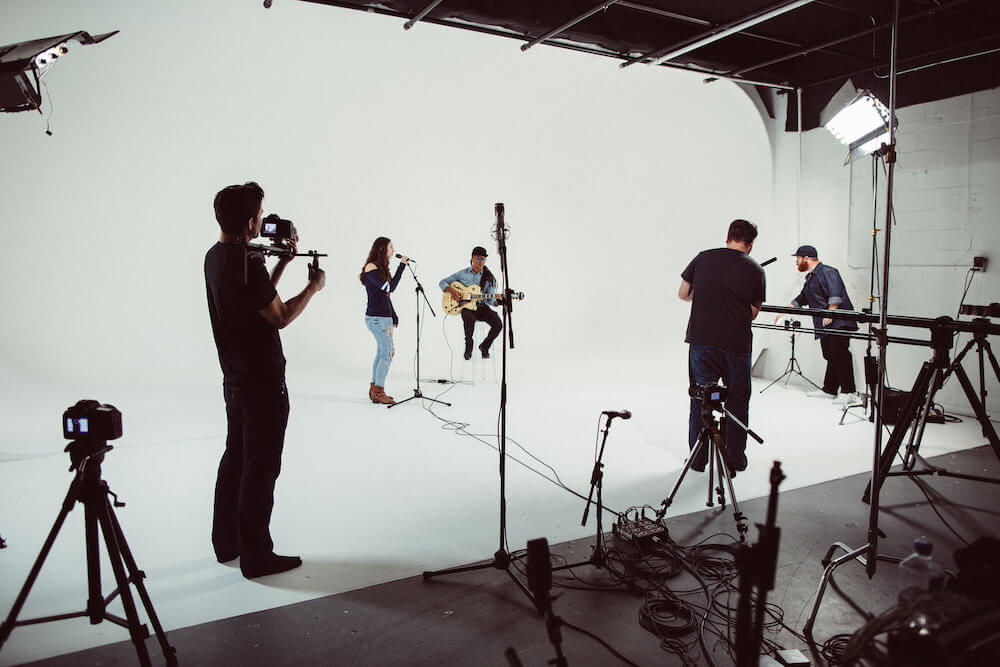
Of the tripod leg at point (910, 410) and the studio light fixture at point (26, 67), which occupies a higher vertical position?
the studio light fixture at point (26, 67)

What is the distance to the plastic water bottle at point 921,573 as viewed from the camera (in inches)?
50.1

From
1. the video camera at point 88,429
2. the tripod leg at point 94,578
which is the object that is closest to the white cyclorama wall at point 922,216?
the video camera at point 88,429

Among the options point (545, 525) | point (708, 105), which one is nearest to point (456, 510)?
point (545, 525)

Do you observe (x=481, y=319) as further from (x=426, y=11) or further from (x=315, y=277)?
(x=315, y=277)

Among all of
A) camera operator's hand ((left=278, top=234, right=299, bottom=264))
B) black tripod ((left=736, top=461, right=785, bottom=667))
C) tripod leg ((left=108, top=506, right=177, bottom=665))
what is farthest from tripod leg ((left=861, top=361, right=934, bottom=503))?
tripod leg ((left=108, top=506, right=177, bottom=665))

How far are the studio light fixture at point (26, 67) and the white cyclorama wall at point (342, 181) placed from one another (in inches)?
121

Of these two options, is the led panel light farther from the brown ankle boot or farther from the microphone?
the microphone

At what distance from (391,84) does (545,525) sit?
5.81 m

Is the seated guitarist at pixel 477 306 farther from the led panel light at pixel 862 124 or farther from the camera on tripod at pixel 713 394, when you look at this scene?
the camera on tripod at pixel 713 394

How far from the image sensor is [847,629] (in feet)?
7.00

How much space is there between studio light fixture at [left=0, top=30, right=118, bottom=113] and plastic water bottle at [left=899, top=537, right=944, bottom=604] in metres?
3.51

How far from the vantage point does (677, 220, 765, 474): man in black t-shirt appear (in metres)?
3.53

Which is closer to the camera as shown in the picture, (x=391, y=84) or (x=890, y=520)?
(x=890, y=520)

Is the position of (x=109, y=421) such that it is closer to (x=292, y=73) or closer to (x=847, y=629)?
(x=847, y=629)
